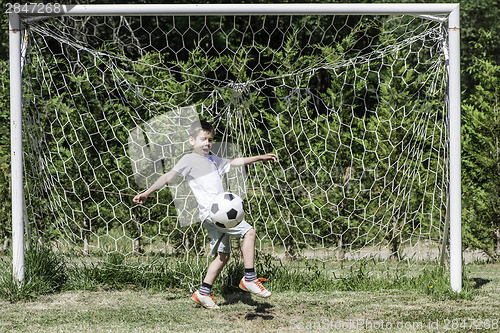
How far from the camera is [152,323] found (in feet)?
12.5

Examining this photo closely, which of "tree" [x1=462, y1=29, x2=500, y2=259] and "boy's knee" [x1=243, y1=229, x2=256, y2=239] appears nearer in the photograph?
"boy's knee" [x1=243, y1=229, x2=256, y2=239]

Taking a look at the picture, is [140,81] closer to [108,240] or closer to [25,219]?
[108,240]

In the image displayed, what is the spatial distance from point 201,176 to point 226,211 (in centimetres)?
41

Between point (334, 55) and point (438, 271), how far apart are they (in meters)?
2.70

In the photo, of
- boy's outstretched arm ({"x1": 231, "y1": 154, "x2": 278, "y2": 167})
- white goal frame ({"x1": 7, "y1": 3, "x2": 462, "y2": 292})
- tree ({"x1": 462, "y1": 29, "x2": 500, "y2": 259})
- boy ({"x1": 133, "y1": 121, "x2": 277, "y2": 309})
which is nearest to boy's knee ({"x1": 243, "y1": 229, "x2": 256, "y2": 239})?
boy ({"x1": 133, "y1": 121, "x2": 277, "y2": 309})

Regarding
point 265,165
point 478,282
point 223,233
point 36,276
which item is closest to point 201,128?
point 223,233

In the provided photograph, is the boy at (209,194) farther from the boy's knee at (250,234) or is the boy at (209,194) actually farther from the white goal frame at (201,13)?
the white goal frame at (201,13)

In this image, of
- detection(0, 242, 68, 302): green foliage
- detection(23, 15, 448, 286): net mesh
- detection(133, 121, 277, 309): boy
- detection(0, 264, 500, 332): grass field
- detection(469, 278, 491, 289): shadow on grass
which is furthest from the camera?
detection(23, 15, 448, 286): net mesh

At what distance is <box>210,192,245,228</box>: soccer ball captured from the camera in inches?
158

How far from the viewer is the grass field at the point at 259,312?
3.67 m

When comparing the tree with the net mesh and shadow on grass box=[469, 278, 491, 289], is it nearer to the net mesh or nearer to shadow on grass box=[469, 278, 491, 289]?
the net mesh

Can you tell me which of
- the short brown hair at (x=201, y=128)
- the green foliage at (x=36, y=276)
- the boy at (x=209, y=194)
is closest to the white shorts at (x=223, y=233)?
the boy at (x=209, y=194)

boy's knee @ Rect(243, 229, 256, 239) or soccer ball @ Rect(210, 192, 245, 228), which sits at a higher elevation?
soccer ball @ Rect(210, 192, 245, 228)

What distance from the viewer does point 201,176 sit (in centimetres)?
427
